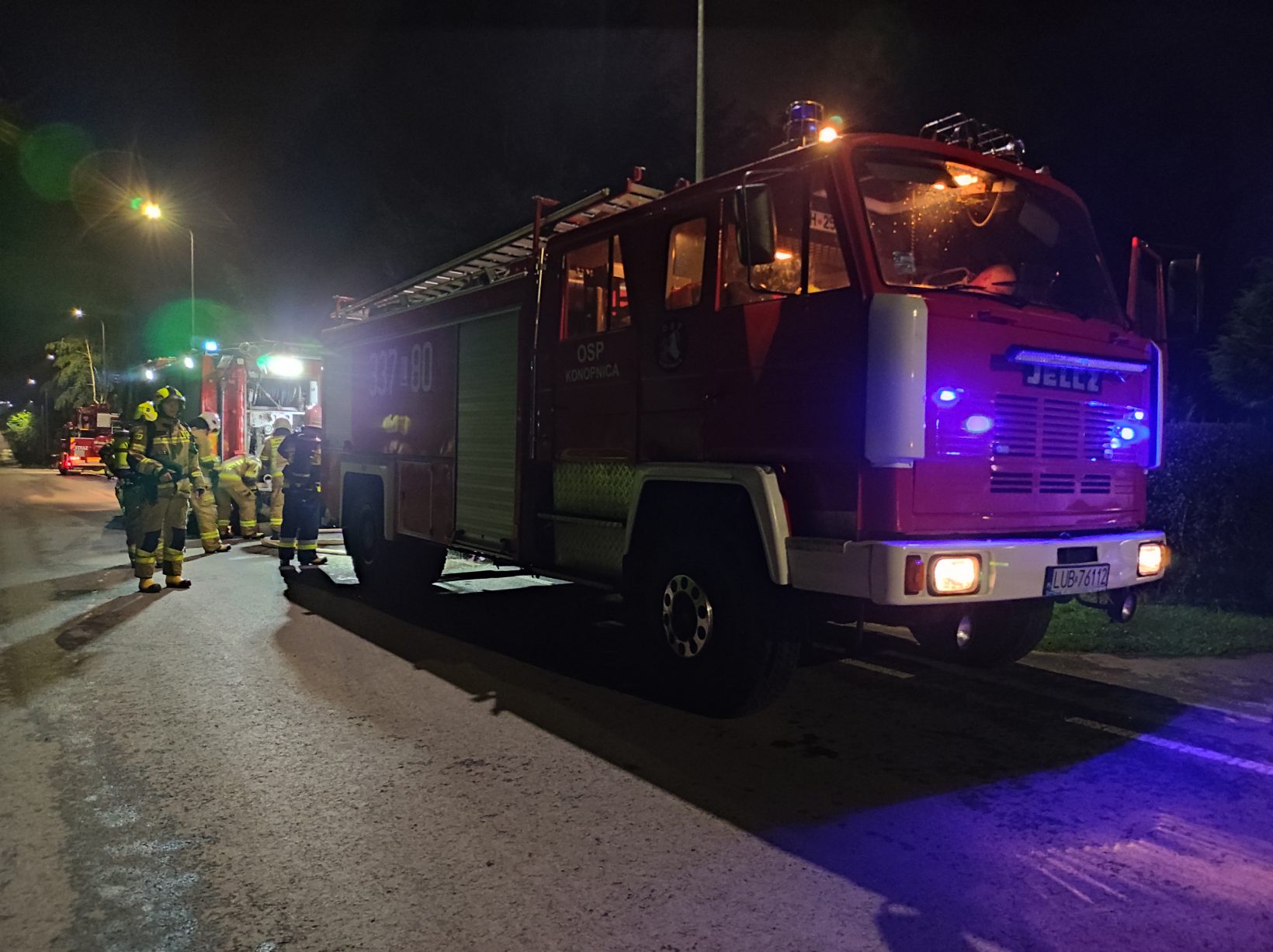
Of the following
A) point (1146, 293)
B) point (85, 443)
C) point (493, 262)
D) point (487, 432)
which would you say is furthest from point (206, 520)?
point (85, 443)

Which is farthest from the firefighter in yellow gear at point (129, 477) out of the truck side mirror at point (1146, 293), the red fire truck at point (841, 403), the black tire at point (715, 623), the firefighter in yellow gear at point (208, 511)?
the truck side mirror at point (1146, 293)

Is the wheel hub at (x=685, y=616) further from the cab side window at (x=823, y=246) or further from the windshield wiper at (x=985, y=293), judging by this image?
the windshield wiper at (x=985, y=293)

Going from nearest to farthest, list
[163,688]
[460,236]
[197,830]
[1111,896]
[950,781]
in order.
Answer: [1111,896] → [197,830] → [950,781] → [163,688] → [460,236]

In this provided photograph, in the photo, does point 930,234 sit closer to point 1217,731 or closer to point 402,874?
point 1217,731

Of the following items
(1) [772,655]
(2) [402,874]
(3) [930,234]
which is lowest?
(2) [402,874]

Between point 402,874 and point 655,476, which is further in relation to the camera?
point 655,476

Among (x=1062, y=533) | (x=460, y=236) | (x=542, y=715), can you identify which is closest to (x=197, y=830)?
(x=542, y=715)

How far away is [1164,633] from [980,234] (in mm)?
3771

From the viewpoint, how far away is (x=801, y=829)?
335cm

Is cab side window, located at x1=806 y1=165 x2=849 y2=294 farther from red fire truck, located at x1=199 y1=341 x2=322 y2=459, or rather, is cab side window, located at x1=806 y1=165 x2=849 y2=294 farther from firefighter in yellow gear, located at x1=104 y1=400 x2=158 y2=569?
red fire truck, located at x1=199 y1=341 x2=322 y2=459

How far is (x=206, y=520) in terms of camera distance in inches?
438

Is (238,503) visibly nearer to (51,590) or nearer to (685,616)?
(51,590)

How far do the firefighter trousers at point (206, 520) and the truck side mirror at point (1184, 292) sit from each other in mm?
10033

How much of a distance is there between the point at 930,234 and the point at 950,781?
2.43m
